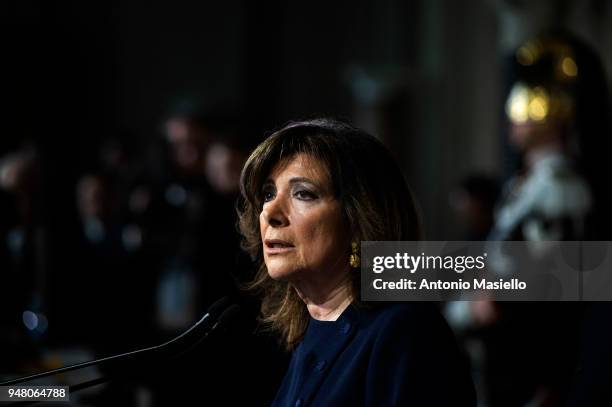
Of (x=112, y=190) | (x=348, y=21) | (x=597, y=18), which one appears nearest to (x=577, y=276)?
(x=112, y=190)

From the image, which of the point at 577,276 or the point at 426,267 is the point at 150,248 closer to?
the point at 577,276

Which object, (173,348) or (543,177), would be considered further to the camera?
(543,177)

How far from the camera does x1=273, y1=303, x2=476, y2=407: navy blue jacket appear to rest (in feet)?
4.78

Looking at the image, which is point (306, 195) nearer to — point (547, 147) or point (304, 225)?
point (304, 225)

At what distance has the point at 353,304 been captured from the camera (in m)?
1.62

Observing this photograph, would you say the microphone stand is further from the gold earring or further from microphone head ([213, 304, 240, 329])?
the gold earring

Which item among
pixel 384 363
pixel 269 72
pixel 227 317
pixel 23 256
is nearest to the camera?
pixel 384 363

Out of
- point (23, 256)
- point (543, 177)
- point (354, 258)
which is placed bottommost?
point (23, 256)

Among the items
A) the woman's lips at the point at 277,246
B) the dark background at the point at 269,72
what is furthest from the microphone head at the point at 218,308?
the dark background at the point at 269,72

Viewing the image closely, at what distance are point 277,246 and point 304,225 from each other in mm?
56

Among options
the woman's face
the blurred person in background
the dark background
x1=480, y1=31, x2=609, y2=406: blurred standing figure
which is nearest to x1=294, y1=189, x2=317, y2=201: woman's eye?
the woman's face

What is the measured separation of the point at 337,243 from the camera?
5.26 feet

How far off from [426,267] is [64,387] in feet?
1.89

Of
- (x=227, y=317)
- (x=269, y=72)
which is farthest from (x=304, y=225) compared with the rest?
(x=269, y=72)
